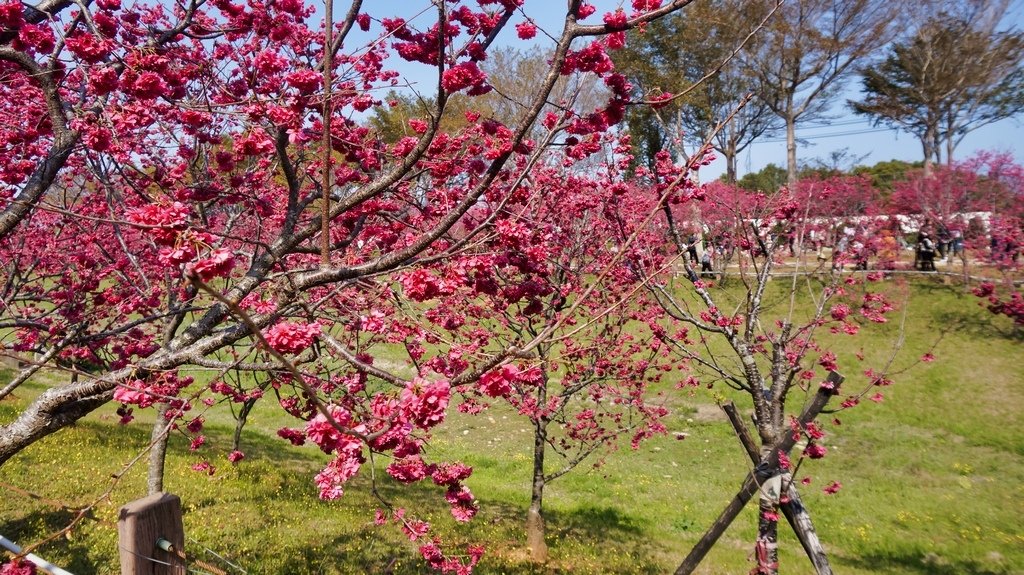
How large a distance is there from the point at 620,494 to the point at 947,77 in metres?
21.6

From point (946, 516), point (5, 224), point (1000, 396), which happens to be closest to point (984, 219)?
point (1000, 396)

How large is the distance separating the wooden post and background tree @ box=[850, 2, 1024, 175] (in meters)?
26.7

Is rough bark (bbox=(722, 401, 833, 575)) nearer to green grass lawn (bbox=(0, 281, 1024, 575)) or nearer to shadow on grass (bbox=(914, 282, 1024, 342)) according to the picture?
green grass lawn (bbox=(0, 281, 1024, 575))

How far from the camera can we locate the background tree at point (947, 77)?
63.2 feet

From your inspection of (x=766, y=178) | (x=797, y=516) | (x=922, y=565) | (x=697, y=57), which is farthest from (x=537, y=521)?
(x=766, y=178)

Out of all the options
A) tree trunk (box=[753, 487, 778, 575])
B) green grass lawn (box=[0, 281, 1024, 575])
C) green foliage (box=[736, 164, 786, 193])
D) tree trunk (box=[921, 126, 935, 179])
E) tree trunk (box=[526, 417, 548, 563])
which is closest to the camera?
tree trunk (box=[753, 487, 778, 575])

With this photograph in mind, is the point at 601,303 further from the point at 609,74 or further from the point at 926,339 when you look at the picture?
the point at 926,339

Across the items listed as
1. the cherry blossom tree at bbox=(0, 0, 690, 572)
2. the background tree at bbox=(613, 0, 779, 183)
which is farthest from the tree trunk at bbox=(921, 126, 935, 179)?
the cherry blossom tree at bbox=(0, 0, 690, 572)

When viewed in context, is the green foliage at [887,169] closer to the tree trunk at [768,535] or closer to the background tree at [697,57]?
the background tree at [697,57]

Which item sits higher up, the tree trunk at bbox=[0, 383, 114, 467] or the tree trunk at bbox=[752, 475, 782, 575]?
the tree trunk at bbox=[0, 383, 114, 467]

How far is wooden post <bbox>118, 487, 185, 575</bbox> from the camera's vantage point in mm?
2031

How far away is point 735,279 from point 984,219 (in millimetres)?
7801

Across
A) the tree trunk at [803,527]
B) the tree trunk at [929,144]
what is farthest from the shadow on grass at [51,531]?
the tree trunk at [929,144]

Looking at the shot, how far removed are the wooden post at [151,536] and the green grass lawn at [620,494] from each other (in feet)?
7.32
